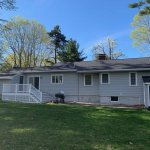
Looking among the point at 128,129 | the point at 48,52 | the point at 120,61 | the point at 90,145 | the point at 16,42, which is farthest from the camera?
the point at 48,52

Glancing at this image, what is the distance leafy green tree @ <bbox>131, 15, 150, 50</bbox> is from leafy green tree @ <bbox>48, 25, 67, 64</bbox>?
14.9m

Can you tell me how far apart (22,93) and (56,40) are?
26101 millimetres

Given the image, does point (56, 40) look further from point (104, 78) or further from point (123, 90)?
point (123, 90)

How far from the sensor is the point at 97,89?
23.8 m

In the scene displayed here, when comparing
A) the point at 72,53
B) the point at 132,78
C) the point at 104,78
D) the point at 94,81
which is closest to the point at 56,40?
the point at 72,53

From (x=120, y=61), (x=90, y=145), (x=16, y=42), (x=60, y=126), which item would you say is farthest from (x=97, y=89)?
(x=16, y=42)

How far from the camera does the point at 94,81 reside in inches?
946

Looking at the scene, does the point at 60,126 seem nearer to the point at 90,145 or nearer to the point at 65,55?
the point at 90,145

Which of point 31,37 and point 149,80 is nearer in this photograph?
point 149,80

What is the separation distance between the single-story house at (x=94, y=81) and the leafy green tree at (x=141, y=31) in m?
14.2

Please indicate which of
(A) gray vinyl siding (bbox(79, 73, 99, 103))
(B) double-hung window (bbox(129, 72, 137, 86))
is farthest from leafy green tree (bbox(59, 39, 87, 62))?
(B) double-hung window (bbox(129, 72, 137, 86))

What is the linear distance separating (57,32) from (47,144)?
1670 inches

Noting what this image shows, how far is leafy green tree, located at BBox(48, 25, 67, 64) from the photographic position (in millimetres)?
48047

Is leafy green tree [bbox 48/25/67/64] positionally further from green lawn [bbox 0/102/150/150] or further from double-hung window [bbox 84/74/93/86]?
green lawn [bbox 0/102/150/150]
